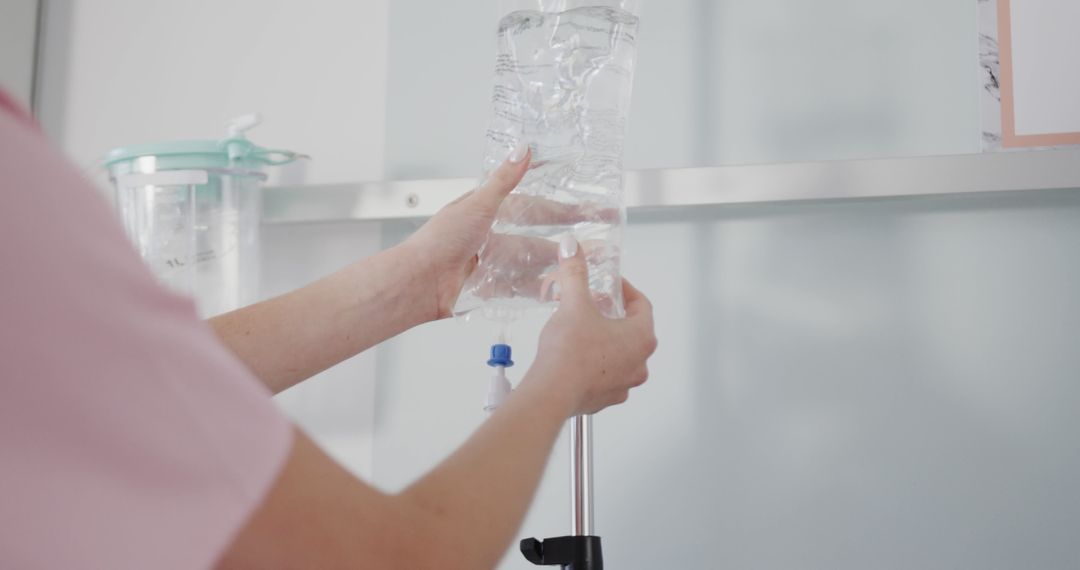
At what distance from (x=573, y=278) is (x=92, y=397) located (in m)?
0.58

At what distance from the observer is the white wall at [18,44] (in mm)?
1570

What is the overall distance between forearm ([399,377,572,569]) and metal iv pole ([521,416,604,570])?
1.31ft

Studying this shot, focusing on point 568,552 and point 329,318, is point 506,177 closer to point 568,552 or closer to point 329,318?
point 329,318

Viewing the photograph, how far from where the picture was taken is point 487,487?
1.91ft

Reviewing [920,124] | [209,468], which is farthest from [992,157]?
[209,468]

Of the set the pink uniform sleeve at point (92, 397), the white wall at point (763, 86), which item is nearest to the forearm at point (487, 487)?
the pink uniform sleeve at point (92, 397)

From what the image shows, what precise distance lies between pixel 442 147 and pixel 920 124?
65cm

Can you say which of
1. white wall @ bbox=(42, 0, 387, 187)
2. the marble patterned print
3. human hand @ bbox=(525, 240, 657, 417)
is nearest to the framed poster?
the marble patterned print

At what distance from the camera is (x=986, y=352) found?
1258 millimetres

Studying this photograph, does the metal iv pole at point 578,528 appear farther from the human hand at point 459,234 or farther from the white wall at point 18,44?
the white wall at point 18,44

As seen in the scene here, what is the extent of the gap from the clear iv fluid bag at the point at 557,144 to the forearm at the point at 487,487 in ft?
1.31

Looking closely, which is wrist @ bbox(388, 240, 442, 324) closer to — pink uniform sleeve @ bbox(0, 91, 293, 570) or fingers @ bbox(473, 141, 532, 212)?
fingers @ bbox(473, 141, 532, 212)

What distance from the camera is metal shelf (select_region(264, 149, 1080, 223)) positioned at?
1229mm

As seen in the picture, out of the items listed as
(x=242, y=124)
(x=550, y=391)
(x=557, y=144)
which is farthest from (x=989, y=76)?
(x=242, y=124)
